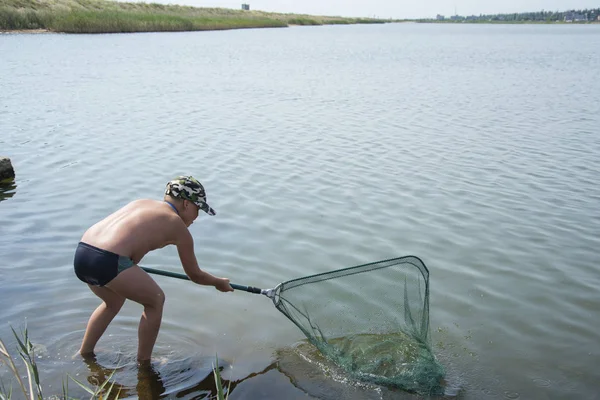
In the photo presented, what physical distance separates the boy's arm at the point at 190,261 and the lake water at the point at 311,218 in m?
0.70

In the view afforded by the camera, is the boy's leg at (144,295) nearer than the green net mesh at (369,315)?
Yes

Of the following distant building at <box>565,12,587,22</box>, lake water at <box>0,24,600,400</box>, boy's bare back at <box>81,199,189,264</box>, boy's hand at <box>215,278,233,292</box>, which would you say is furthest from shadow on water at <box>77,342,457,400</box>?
distant building at <box>565,12,587,22</box>

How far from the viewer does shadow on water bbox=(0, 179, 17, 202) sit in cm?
860

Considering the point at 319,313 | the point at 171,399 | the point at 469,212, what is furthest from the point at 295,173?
the point at 171,399

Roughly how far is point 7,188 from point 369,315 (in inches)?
254

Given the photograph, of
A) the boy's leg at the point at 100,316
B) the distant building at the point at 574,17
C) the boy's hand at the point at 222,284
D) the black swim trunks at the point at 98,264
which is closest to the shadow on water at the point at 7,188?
the boy's leg at the point at 100,316

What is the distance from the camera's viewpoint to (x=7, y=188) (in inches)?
352

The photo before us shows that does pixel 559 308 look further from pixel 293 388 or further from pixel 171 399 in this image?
pixel 171 399

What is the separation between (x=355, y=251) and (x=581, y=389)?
2.88 metres

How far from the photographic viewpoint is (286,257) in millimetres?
6684

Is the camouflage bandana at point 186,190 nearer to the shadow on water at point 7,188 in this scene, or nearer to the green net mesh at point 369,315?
Answer: the green net mesh at point 369,315

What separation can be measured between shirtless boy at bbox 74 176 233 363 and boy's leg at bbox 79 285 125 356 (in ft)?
0.04

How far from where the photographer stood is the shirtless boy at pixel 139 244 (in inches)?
156

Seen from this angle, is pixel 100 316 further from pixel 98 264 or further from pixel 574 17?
pixel 574 17
